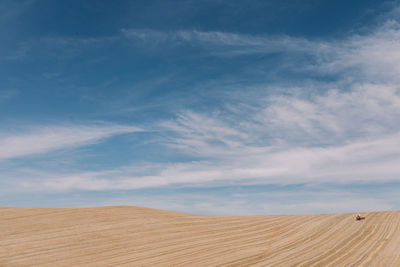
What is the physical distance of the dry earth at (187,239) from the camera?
49.6 ft

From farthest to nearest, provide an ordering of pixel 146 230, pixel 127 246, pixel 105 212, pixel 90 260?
pixel 105 212 < pixel 146 230 < pixel 127 246 < pixel 90 260

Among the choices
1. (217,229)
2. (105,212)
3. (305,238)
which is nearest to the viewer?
(305,238)

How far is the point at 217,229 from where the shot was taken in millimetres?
22219

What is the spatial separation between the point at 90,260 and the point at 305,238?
12.2 meters

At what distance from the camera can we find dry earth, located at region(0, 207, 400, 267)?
15133 mm

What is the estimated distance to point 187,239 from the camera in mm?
19516

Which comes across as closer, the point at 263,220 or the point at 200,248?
the point at 200,248

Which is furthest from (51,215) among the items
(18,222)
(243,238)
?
(243,238)

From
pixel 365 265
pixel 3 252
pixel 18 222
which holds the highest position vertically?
pixel 18 222

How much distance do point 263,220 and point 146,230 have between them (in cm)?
951

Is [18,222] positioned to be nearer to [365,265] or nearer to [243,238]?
[243,238]

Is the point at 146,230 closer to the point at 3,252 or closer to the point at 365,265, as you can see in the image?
the point at 3,252

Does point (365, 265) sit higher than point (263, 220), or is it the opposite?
point (263, 220)

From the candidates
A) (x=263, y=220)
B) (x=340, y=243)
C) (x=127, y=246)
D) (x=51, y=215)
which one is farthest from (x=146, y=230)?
(x=340, y=243)
